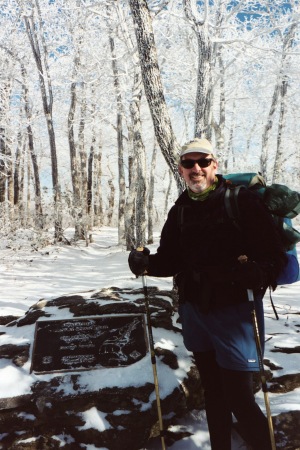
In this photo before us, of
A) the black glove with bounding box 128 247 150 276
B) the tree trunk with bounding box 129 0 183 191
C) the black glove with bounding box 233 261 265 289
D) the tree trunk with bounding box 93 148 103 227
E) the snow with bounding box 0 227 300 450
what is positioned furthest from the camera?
the tree trunk with bounding box 93 148 103 227

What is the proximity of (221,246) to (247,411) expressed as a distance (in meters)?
1.02

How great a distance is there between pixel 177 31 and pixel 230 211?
40.7 ft

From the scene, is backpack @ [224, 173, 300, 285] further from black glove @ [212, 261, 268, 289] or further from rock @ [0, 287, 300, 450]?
rock @ [0, 287, 300, 450]

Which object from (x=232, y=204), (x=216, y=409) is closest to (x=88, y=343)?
(x=216, y=409)

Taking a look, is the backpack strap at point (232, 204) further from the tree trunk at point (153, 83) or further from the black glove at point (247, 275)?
the tree trunk at point (153, 83)

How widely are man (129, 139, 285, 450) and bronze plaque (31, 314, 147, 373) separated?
3.38ft

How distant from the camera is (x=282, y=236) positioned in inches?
85.0

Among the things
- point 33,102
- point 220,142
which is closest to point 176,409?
point 220,142

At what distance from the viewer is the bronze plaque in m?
3.08

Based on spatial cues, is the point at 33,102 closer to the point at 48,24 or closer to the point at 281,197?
the point at 48,24

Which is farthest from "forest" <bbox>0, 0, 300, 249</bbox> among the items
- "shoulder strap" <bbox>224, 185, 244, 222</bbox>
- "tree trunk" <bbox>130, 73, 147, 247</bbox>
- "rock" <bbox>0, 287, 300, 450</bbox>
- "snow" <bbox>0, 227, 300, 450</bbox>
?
"rock" <bbox>0, 287, 300, 450</bbox>

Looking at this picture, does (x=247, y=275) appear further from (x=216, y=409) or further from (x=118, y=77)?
(x=118, y=77)

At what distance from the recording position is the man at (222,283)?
2.03 m

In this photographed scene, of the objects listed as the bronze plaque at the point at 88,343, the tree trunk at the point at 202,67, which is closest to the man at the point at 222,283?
the bronze plaque at the point at 88,343
